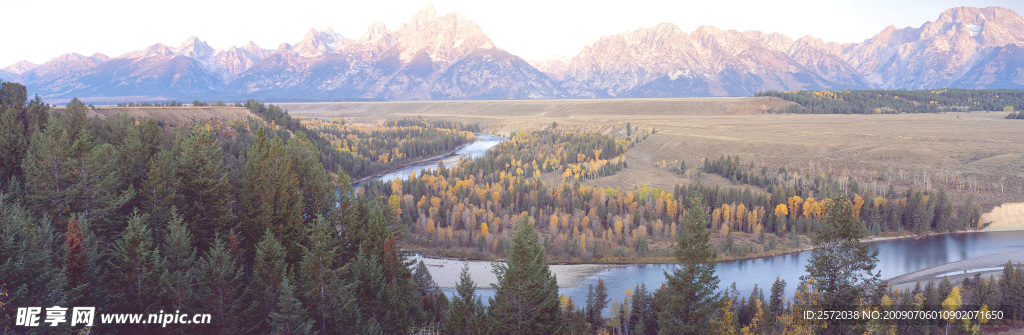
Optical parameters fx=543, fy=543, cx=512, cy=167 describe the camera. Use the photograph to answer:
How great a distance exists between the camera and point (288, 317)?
2569 cm

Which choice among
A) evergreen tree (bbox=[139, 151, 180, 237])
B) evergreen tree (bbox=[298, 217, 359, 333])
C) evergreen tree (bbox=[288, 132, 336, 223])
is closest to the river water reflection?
evergreen tree (bbox=[288, 132, 336, 223])

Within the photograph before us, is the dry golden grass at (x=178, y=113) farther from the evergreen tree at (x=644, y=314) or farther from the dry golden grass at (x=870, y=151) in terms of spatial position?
the evergreen tree at (x=644, y=314)

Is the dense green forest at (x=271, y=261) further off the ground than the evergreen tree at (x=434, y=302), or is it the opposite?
the dense green forest at (x=271, y=261)

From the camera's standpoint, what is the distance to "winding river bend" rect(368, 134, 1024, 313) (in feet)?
193

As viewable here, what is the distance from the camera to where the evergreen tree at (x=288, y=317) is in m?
25.3

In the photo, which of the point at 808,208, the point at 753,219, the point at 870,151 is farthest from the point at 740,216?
the point at 870,151

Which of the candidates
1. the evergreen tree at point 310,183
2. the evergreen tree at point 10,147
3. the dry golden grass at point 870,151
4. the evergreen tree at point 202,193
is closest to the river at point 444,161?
the dry golden grass at point 870,151

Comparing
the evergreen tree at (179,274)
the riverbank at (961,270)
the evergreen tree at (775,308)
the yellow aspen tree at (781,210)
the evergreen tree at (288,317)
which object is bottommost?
the riverbank at (961,270)

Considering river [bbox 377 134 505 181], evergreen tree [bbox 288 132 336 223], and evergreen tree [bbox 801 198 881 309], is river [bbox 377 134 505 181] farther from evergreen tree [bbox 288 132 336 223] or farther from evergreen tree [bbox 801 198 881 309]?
evergreen tree [bbox 801 198 881 309]

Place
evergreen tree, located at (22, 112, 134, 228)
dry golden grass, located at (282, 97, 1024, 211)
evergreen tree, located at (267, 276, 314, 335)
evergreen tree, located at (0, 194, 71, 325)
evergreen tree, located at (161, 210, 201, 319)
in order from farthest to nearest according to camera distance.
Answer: dry golden grass, located at (282, 97, 1024, 211)
evergreen tree, located at (22, 112, 134, 228)
evergreen tree, located at (267, 276, 314, 335)
evergreen tree, located at (161, 210, 201, 319)
evergreen tree, located at (0, 194, 71, 325)

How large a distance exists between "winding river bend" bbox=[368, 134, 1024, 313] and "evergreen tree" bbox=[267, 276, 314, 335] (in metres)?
29.3

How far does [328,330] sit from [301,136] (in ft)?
65.8

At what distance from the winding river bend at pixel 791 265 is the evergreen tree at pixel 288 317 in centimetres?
2929

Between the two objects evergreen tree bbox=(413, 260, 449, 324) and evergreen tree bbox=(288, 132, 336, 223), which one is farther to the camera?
evergreen tree bbox=(413, 260, 449, 324)
